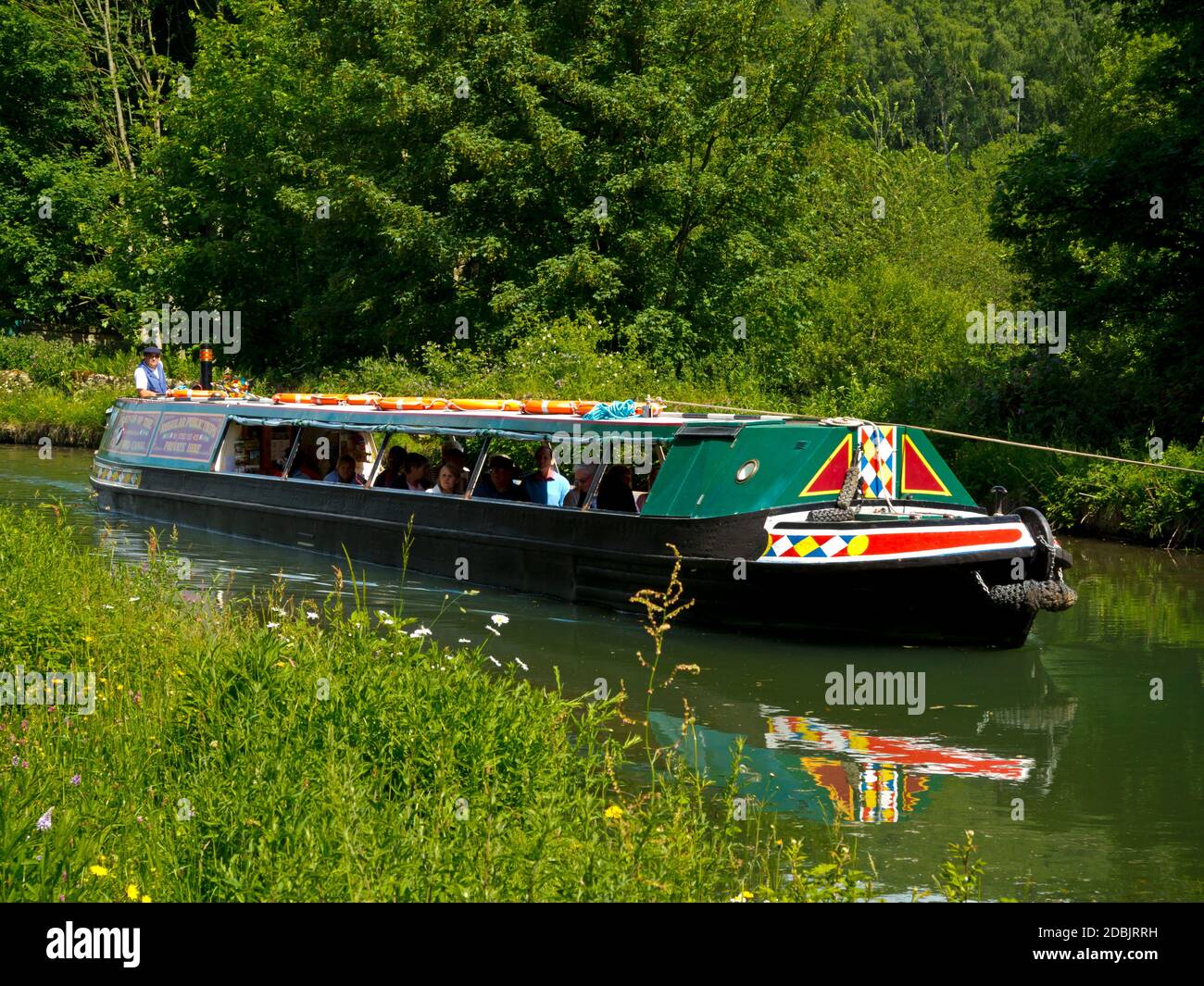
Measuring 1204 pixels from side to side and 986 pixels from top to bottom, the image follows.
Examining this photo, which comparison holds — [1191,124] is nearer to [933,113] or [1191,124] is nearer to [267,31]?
[267,31]

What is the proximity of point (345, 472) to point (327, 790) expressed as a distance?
11.6 metres

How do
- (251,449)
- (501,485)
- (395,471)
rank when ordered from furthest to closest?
(251,449) < (395,471) < (501,485)

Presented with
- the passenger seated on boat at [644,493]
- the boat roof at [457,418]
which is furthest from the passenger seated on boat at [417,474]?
the passenger seated on boat at [644,493]

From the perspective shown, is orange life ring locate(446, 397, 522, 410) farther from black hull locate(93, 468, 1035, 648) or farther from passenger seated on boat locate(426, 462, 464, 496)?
black hull locate(93, 468, 1035, 648)

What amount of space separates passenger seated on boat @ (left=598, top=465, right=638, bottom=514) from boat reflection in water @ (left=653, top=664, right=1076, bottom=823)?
399 cm

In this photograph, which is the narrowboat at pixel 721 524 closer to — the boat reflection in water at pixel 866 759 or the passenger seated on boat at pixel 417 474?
the passenger seated on boat at pixel 417 474

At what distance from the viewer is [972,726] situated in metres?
9.70

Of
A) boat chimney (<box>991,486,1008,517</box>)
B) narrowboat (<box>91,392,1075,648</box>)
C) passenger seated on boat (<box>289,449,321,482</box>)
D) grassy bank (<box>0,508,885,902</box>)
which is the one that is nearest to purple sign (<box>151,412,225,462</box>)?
passenger seated on boat (<box>289,449,321,482</box>)

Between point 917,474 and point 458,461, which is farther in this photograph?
point 458,461

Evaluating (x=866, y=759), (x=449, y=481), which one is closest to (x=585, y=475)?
(x=449, y=481)

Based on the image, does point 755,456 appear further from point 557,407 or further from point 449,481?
point 449,481

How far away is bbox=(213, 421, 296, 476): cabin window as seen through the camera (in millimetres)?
19031

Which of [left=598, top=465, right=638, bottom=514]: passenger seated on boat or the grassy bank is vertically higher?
[left=598, top=465, right=638, bottom=514]: passenger seated on boat

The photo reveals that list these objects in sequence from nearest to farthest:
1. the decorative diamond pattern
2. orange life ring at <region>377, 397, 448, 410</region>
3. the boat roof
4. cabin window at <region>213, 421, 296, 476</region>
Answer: the decorative diamond pattern
the boat roof
orange life ring at <region>377, 397, 448, 410</region>
cabin window at <region>213, 421, 296, 476</region>
